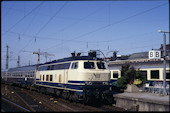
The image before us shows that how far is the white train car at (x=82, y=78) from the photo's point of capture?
Answer: 1455 centimetres

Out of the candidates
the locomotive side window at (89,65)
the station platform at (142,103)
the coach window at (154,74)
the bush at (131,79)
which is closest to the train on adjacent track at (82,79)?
the locomotive side window at (89,65)

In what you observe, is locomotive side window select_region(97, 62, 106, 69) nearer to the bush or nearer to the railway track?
the railway track

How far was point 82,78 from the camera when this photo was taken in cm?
1453

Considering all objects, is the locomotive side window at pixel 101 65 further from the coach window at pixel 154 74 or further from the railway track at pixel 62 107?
the coach window at pixel 154 74

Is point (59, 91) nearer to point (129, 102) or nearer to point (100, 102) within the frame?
point (100, 102)

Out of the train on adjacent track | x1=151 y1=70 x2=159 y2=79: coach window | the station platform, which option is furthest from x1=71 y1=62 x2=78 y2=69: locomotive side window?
x1=151 y1=70 x2=159 y2=79: coach window

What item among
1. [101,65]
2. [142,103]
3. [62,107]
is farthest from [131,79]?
[62,107]

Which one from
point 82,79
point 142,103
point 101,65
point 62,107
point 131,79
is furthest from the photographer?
point 131,79

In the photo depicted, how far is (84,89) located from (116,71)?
12567mm

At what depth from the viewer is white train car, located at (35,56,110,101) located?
14547 mm

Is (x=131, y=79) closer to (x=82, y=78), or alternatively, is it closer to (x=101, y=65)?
(x=101, y=65)

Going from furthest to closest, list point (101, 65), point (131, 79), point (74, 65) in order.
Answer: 1. point (131, 79)
2. point (101, 65)
3. point (74, 65)

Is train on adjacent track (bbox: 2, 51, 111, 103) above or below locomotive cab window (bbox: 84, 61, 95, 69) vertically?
below

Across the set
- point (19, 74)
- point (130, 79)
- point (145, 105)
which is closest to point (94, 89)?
point (145, 105)
